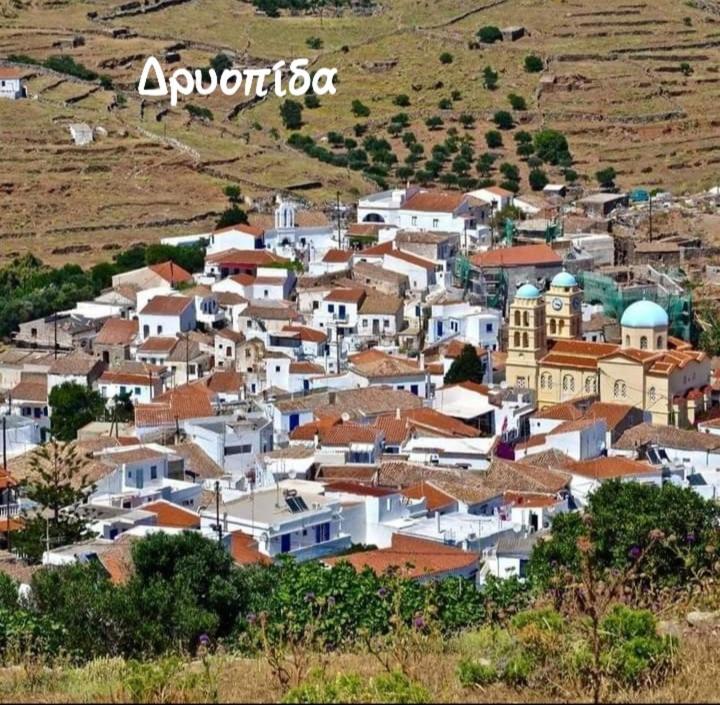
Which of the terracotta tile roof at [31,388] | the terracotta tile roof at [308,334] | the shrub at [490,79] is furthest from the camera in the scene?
the shrub at [490,79]

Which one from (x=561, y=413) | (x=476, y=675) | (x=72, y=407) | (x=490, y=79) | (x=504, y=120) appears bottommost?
(x=72, y=407)

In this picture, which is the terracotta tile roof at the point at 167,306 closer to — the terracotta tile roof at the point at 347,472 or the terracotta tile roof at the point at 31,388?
the terracotta tile roof at the point at 31,388

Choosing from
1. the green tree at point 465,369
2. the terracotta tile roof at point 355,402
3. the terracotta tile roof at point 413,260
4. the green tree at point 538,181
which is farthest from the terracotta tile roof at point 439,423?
the green tree at point 538,181

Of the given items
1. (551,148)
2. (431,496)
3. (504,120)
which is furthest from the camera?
(504,120)

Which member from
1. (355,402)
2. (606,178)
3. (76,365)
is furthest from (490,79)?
(355,402)

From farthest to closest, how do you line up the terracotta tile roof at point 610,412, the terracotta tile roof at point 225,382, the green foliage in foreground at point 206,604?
the terracotta tile roof at point 225,382 → the terracotta tile roof at point 610,412 → the green foliage in foreground at point 206,604

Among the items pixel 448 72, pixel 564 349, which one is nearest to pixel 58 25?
pixel 448 72

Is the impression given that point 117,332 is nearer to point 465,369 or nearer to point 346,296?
point 346,296

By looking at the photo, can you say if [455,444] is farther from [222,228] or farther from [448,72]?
[448,72]
